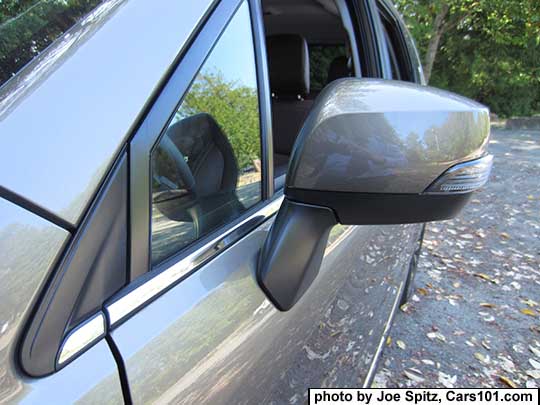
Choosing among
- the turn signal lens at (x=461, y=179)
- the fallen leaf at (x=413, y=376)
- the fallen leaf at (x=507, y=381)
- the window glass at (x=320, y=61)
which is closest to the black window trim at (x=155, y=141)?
the turn signal lens at (x=461, y=179)

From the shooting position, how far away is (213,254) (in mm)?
808

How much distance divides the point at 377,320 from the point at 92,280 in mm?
1347

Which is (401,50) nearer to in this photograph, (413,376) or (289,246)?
(413,376)

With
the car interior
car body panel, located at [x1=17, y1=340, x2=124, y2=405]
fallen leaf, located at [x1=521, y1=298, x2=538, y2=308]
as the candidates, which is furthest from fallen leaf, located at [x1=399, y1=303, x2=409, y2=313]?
car body panel, located at [x1=17, y1=340, x2=124, y2=405]

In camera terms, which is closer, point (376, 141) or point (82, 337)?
point (82, 337)

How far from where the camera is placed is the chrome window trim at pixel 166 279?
63 centimetres

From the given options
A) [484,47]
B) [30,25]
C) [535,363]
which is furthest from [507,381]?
[484,47]

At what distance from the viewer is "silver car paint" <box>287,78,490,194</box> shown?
0.74 m

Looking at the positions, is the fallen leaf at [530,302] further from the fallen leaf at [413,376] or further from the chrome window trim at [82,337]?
the chrome window trim at [82,337]

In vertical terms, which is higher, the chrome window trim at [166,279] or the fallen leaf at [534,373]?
the chrome window trim at [166,279]

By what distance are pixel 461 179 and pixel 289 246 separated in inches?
15.2

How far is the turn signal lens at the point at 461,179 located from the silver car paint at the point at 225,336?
40cm

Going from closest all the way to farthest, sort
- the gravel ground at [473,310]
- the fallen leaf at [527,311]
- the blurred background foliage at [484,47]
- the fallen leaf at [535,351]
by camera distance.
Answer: the gravel ground at [473,310], the fallen leaf at [535,351], the fallen leaf at [527,311], the blurred background foliage at [484,47]

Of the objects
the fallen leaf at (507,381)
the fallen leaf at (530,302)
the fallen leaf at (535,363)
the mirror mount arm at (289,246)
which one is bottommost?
the fallen leaf at (530,302)
